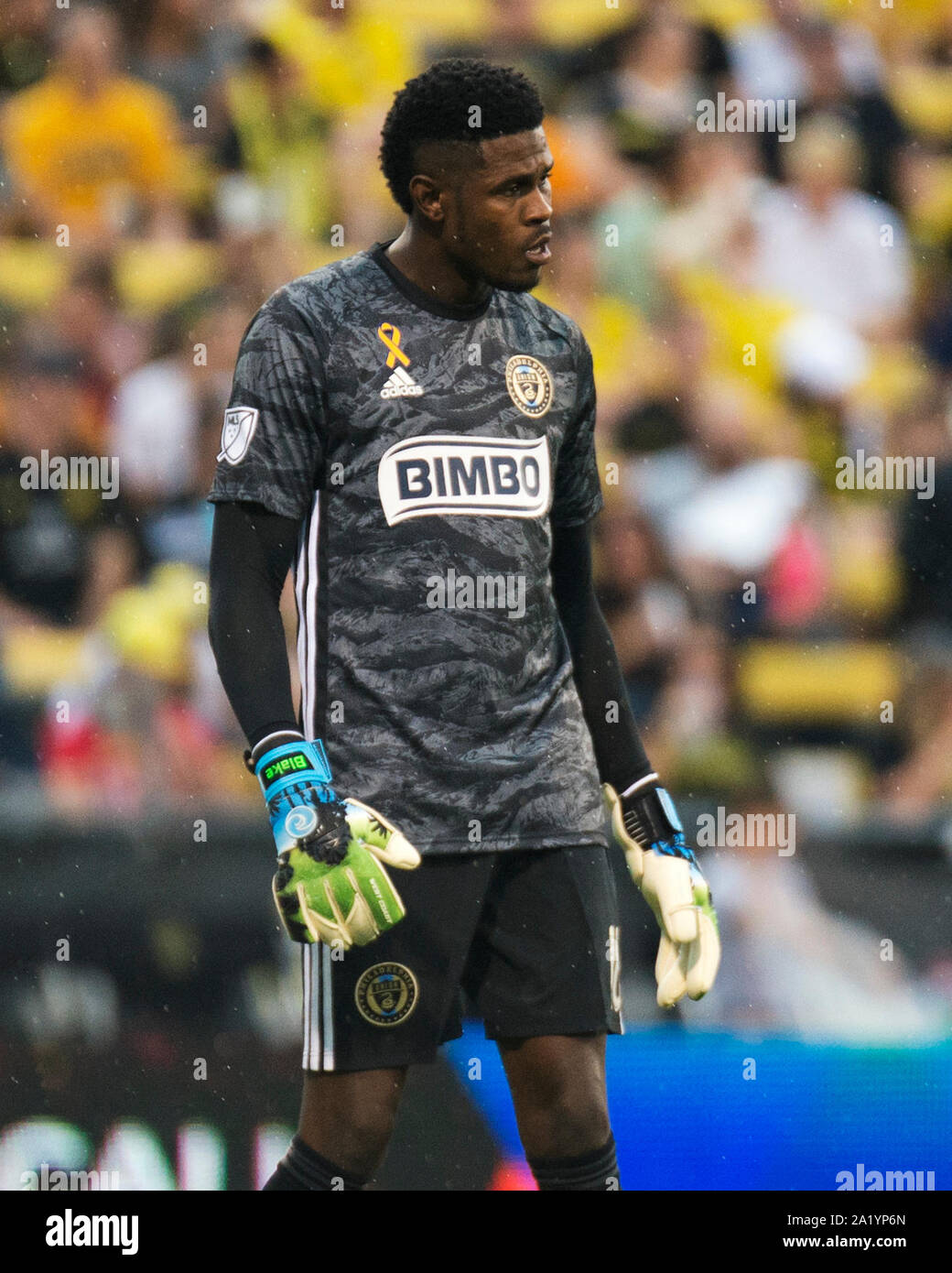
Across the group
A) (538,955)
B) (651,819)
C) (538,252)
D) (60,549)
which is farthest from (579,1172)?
(60,549)

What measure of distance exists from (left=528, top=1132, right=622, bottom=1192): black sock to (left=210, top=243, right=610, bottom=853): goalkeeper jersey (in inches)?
19.0

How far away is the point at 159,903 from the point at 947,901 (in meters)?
1.95

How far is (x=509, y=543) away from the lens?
2885 millimetres

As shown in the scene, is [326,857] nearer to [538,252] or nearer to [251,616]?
[251,616]

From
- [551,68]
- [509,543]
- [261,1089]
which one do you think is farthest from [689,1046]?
[551,68]

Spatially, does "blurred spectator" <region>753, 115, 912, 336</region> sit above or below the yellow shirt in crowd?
below

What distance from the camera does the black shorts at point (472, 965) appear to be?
278 cm

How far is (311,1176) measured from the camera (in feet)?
9.04

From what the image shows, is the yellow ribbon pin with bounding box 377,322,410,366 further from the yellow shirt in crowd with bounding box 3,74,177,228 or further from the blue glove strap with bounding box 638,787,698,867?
the yellow shirt in crowd with bounding box 3,74,177,228

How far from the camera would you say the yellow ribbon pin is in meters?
2.87

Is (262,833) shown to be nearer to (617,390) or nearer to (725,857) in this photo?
(725,857)

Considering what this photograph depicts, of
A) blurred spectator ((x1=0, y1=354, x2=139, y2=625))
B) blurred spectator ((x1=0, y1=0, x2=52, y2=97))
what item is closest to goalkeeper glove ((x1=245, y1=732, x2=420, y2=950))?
blurred spectator ((x1=0, y1=354, x2=139, y2=625))

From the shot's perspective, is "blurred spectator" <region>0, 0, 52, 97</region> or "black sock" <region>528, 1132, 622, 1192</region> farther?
"blurred spectator" <region>0, 0, 52, 97</region>

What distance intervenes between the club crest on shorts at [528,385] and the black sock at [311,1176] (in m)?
1.18
